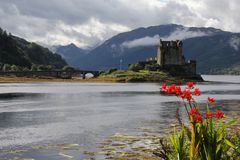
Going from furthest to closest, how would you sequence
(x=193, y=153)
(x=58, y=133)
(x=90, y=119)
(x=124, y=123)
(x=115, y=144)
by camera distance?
(x=90, y=119)
(x=124, y=123)
(x=58, y=133)
(x=115, y=144)
(x=193, y=153)

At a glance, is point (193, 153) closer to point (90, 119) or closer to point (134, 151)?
point (134, 151)

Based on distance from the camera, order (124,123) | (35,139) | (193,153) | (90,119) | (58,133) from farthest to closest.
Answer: (90,119) → (124,123) → (58,133) → (35,139) → (193,153)

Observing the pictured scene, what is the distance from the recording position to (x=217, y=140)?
46.8ft

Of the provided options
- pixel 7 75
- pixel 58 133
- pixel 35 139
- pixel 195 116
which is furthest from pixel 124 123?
pixel 7 75

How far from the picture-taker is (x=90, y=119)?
150ft

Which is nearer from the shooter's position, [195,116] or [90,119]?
[195,116]

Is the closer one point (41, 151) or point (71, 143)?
point (41, 151)

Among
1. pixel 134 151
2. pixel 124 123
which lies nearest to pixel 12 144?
pixel 134 151

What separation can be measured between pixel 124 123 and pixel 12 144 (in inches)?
611

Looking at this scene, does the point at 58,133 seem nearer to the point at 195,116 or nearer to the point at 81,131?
the point at 81,131

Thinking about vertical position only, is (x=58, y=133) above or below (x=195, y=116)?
below

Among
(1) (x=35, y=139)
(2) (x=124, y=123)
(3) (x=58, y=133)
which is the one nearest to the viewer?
(1) (x=35, y=139)

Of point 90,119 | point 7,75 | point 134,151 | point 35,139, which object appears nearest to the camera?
point 134,151

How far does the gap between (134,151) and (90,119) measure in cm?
2171
